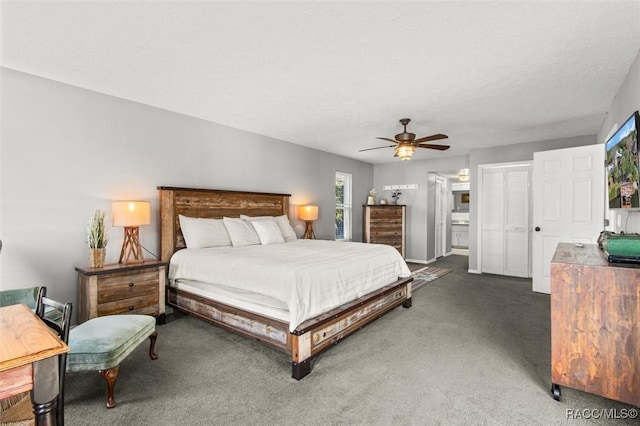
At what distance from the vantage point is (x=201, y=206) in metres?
4.24

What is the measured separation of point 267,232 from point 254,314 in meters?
1.81

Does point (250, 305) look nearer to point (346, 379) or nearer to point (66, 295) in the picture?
point (346, 379)

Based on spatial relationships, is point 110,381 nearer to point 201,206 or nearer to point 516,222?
point 201,206

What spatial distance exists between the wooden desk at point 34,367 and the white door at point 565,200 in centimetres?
544

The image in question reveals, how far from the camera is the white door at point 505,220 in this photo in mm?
5828

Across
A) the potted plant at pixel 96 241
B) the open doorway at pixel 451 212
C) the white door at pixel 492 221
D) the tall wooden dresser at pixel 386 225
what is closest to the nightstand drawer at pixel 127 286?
the potted plant at pixel 96 241

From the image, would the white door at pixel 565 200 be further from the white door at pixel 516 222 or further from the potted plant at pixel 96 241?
the potted plant at pixel 96 241

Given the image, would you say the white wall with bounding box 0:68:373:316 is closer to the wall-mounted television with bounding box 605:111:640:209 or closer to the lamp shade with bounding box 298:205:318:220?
the lamp shade with bounding box 298:205:318:220

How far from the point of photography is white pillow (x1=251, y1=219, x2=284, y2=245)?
14.4ft

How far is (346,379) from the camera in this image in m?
2.33

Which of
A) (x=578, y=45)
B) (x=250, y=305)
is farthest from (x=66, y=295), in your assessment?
(x=578, y=45)

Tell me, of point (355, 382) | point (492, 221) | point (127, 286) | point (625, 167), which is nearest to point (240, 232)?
point (127, 286)

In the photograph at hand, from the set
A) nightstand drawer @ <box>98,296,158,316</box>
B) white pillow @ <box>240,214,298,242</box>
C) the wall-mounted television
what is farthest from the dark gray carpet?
white pillow @ <box>240,214,298,242</box>

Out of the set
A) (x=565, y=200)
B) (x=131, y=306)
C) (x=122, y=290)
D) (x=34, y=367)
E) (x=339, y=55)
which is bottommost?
(x=131, y=306)
